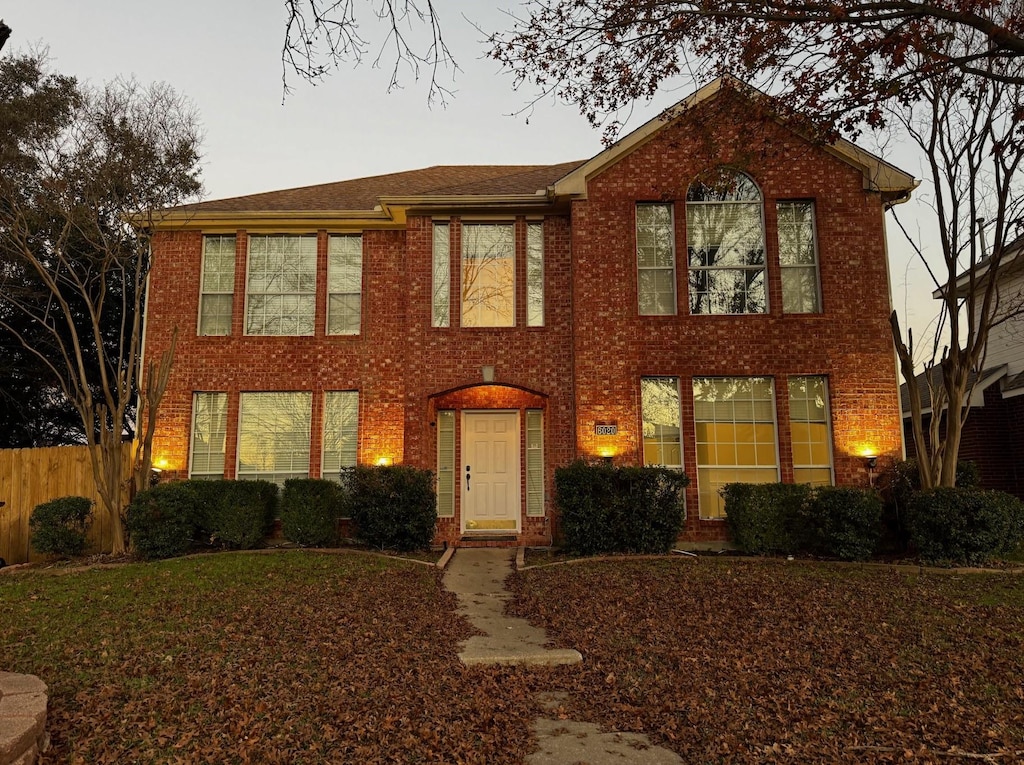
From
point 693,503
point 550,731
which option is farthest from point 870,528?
point 550,731

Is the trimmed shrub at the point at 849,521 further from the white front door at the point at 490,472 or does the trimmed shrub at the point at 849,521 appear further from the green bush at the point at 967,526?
the white front door at the point at 490,472

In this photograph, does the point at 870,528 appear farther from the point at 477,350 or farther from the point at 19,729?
the point at 19,729

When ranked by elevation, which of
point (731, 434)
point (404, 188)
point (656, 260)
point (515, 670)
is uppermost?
point (404, 188)

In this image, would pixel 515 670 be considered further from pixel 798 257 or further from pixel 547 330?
pixel 798 257

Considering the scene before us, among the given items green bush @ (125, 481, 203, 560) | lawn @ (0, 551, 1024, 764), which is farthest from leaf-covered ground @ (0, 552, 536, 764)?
green bush @ (125, 481, 203, 560)

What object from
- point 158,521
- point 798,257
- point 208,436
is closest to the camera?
point 158,521

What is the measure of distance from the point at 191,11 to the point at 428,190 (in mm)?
10131

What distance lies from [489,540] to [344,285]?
514 cm

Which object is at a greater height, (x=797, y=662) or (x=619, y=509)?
(x=619, y=509)

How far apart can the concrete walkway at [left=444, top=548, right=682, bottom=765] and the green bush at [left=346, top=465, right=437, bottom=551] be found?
79 cm

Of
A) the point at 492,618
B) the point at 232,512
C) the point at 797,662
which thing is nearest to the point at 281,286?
the point at 232,512

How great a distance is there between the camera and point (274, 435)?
12203 mm

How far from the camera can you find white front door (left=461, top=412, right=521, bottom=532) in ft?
39.0

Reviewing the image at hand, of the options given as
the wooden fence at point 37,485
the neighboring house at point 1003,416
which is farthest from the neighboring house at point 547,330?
the neighboring house at point 1003,416
